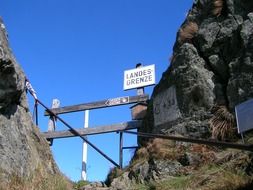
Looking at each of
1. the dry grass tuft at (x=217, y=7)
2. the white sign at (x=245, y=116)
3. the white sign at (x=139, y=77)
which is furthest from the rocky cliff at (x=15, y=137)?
the white sign at (x=139, y=77)

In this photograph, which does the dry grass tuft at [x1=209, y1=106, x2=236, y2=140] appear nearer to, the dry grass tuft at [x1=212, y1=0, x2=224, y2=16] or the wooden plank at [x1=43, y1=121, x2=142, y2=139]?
the dry grass tuft at [x1=212, y1=0, x2=224, y2=16]

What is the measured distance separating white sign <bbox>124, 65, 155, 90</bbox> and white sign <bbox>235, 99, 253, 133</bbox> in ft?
19.8

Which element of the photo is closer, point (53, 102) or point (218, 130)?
point (218, 130)

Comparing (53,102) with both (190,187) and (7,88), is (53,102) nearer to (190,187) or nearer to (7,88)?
(7,88)

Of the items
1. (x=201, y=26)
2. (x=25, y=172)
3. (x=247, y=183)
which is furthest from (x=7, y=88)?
(x=201, y=26)

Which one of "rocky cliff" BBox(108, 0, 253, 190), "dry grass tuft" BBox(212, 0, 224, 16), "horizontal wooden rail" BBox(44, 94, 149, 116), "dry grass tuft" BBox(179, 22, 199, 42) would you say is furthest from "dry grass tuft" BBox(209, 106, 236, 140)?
"horizontal wooden rail" BBox(44, 94, 149, 116)

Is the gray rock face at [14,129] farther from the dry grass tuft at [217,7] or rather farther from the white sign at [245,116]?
the dry grass tuft at [217,7]

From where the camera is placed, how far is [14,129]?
648cm

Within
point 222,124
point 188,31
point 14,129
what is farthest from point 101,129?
point 14,129

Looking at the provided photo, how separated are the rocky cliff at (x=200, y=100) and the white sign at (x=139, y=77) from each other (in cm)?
152

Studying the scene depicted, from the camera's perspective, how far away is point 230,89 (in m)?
8.77

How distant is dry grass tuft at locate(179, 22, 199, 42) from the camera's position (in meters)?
11.0

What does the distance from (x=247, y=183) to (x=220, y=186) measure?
16.8 inches

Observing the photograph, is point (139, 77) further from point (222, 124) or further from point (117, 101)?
point (222, 124)
